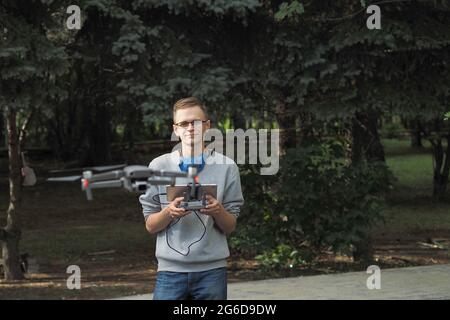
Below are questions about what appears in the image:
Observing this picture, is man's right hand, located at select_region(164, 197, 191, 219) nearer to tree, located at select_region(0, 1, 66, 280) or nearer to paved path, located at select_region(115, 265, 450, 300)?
paved path, located at select_region(115, 265, 450, 300)

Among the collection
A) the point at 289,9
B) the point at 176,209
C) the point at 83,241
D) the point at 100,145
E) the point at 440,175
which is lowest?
the point at 83,241

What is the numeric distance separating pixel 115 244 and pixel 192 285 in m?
11.4

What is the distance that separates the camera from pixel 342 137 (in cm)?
1195

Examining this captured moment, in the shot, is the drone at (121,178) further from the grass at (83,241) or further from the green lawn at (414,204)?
the grass at (83,241)

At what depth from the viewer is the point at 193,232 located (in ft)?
13.0

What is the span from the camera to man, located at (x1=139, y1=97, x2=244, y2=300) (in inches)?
154

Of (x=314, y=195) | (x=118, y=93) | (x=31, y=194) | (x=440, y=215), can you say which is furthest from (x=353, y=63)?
(x=31, y=194)

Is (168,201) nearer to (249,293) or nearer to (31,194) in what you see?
(249,293)

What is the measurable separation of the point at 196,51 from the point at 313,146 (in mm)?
1813

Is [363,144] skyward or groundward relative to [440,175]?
skyward

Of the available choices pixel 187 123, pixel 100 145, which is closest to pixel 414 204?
pixel 100 145

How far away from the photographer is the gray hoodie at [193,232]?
395 cm

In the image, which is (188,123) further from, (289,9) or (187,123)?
(289,9)

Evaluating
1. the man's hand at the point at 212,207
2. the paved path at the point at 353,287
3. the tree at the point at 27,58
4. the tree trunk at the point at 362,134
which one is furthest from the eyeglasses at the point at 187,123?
the tree trunk at the point at 362,134
